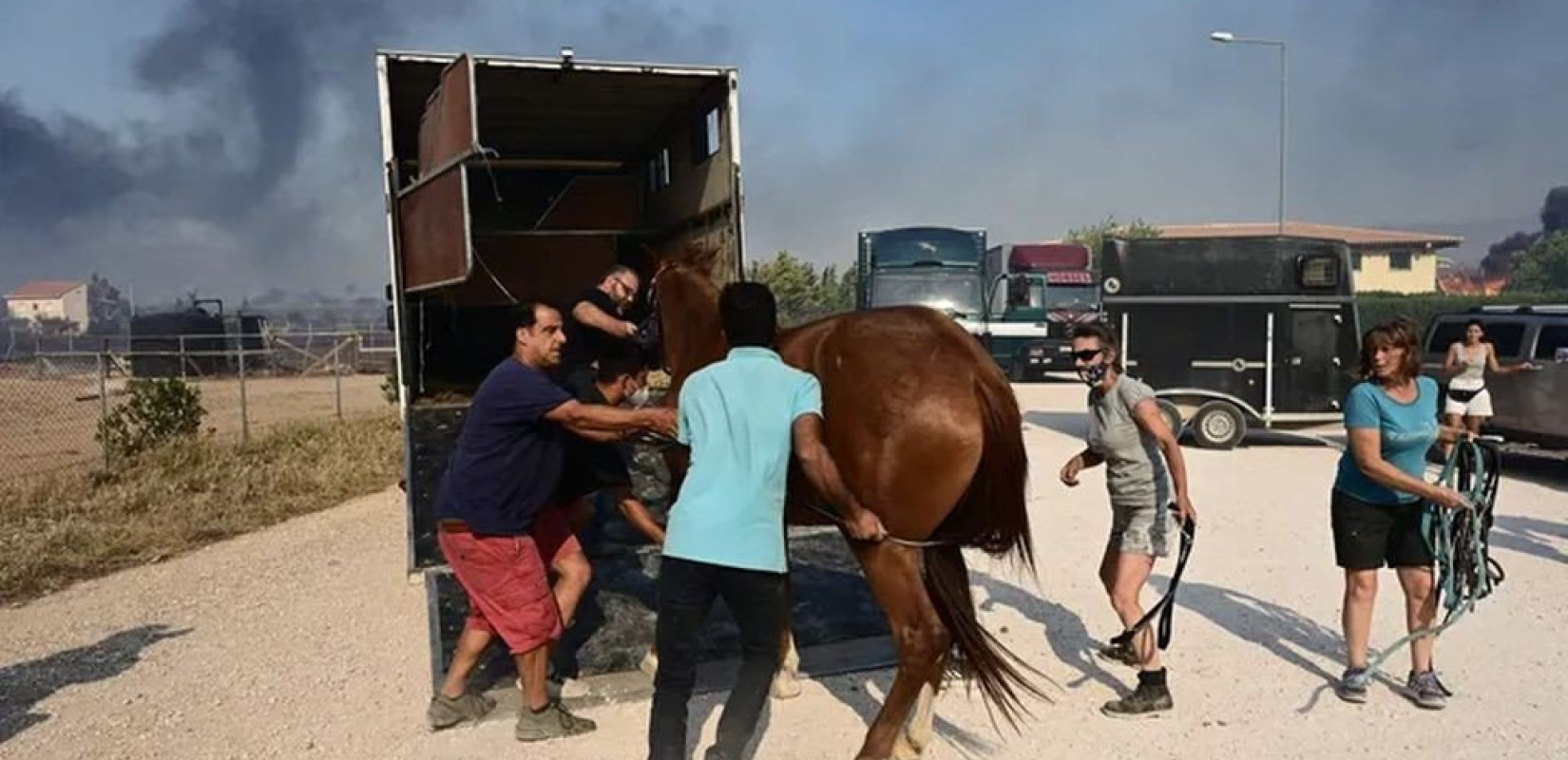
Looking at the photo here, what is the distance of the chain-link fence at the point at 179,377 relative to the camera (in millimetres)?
12984

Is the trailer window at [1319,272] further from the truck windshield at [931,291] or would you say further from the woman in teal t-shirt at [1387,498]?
the woman in teal t-shirt at [1387,498]

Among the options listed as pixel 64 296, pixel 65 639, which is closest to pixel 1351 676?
pixel 65 639

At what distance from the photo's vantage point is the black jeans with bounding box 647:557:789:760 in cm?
321

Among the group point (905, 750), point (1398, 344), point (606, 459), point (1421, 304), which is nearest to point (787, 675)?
point (905, 750)

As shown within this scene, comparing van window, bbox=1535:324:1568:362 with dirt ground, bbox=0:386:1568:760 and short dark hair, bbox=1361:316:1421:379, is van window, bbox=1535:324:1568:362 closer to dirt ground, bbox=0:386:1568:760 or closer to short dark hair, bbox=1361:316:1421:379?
dirt ground, bbox=0:386:1568:760

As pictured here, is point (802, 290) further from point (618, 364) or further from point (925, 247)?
point (618, 364)

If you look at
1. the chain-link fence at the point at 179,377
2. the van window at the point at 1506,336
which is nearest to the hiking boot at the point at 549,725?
the chain-link fence at the point at 179,377

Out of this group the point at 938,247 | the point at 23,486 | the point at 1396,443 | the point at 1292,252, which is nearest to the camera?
the point at 1396,443

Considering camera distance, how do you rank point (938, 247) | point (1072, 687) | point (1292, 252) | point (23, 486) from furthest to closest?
point (938, 247), point (1292, 252), point (23, 486), point (1072, 687)

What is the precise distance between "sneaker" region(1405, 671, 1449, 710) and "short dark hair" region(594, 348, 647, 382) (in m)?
3.76

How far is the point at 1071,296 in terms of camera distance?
25594 millimetres

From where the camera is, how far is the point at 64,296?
8694 cm

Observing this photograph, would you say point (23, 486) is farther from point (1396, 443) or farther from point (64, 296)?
point (64, 296)

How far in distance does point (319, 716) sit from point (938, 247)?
16966 mm
